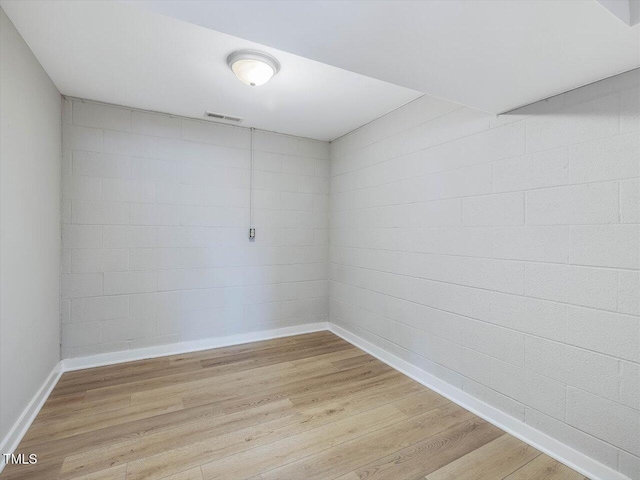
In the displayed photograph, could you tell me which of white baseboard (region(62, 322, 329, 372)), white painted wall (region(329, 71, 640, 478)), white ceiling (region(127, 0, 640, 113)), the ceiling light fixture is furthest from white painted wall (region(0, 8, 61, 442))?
white painted wall (region(329, 71, 640, 478))

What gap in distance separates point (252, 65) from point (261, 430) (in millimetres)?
2382

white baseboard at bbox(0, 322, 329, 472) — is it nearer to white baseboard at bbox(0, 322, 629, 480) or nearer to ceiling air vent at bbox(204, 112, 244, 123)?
white baseboard at bbox(0, 322, 629, 480)

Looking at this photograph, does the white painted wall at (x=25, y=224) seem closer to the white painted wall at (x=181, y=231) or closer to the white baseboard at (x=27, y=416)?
the white baseboard at (x=27, y=416)

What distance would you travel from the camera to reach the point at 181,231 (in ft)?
10.4

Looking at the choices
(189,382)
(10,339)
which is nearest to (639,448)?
(189,382)

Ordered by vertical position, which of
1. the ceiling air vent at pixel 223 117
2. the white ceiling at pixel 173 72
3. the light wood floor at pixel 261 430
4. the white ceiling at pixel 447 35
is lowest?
the light wood floor at pixel 261 430

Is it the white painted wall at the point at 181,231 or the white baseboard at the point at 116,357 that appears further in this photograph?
the white painted wall at the point at 181,231

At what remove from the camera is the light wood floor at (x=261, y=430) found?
1.65 meters

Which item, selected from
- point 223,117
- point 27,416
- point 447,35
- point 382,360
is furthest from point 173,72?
point 382,360

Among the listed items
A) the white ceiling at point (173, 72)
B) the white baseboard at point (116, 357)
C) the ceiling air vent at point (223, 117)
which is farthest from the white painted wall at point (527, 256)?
the ceiling air vent at point (223, 117)

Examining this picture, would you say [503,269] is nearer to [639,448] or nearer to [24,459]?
[639,448]

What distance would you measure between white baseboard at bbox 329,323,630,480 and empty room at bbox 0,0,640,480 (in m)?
0.01

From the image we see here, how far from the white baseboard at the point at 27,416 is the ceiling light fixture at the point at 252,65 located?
101 inches

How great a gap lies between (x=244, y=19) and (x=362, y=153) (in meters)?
2.30
